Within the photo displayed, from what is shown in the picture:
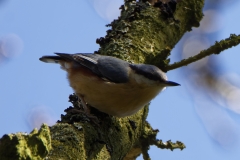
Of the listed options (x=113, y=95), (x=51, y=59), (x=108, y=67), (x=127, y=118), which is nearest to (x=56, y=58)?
(x=51, y=59)

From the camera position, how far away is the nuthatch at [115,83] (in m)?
2.76

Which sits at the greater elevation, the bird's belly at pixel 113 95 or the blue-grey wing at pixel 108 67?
A: the blue-grey wing at pixel 108 67

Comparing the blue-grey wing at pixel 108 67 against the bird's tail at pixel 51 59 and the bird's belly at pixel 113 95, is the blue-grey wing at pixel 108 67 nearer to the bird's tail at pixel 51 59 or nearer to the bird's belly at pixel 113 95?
the bird's belly at pixel 113 95

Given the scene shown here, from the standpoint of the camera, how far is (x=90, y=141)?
210 centimetres

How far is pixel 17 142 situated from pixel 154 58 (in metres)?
1.80

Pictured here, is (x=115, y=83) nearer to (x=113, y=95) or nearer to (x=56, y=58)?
(x=113, y=95)

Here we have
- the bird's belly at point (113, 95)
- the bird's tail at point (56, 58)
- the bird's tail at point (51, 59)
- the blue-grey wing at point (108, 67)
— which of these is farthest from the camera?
the bird's tail at point (51, 59)

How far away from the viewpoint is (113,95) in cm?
280

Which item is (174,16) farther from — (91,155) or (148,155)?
(91,155)

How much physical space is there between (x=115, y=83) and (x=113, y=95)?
0.13m

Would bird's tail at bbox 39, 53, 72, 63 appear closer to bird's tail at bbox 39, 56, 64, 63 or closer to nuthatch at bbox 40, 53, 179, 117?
bird's tail at bbox 39, 56, 64, 63

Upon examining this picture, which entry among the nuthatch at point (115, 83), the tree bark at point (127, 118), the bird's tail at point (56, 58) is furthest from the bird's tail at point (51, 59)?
the tree bark at point (127, 118)

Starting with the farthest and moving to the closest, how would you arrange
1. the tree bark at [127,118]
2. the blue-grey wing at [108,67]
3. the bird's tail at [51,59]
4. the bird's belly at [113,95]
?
the bird's tail at [51,59] < the blue-grey wing at [108,67] < the bird's belly at [113,95] < the tree bark at [127,118]

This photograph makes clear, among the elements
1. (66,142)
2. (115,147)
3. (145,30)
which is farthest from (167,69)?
(66,142)
